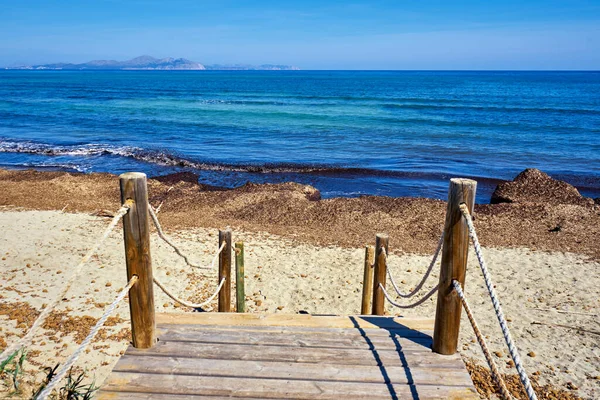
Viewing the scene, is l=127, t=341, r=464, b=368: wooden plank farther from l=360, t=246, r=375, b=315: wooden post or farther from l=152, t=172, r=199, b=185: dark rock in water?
l=152, t=172, r=199, b=185: dark rock in water

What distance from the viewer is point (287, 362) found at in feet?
12.4

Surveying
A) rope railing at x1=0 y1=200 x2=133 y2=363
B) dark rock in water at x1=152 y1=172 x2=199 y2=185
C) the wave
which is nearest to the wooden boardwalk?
rope railing at x1=0 y1=200 x2=133 y2=363

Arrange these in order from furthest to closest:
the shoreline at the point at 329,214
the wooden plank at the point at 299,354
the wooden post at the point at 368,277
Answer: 1. the shoreline at the point at 329,214
2. the wooden post at the point at 368,277
3. the wooden plank at the point at 299,354

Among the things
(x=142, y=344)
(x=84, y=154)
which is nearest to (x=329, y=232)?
(x=142, y=344)

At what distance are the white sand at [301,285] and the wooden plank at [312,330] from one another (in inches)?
74.0

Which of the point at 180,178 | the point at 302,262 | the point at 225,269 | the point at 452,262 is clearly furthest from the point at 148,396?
the point at 180,178

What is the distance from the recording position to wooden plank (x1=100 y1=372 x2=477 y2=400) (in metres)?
3.38

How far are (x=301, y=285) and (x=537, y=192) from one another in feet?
36.1

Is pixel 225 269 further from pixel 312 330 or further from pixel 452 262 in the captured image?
pixel 452 262

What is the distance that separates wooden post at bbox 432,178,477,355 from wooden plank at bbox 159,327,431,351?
226 millimetres

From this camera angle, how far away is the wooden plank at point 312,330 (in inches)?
169

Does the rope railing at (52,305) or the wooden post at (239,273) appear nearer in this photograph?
the rope railing at (52,305)

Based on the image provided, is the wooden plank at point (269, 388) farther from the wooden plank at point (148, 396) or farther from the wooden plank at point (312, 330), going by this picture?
the wooden plank at point (312, 330)

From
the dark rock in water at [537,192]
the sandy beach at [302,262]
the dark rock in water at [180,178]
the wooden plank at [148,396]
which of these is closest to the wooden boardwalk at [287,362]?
the wooden plank at [148,396]
